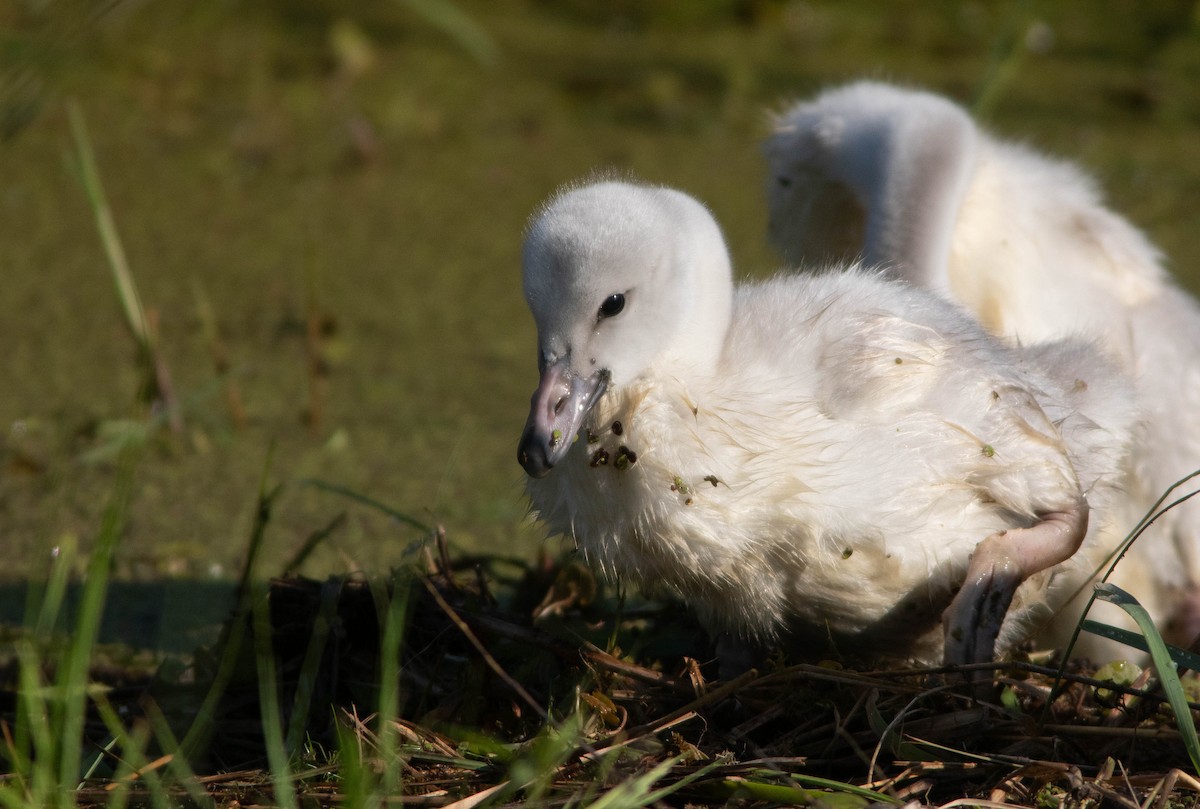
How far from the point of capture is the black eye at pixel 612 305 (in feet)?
6.02

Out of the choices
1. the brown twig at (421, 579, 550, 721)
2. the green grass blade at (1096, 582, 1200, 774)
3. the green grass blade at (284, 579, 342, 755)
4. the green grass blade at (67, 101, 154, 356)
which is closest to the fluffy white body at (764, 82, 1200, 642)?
the green grass blade at (1096, 582, 1200, 774)

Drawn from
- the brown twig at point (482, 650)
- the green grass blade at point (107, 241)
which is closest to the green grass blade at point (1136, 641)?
the brown twig at point (482, 650)

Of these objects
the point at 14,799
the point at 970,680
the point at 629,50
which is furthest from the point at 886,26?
the point at 14,799

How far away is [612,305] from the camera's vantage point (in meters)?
1.84

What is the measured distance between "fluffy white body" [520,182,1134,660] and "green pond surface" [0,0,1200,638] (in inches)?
19.8

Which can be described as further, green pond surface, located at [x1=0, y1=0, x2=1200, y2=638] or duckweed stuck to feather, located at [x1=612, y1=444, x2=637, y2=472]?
green pond surface, located at [x1=0, y1=0, x2=1200, y2=638]

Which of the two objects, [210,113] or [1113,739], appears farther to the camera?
[210,113]

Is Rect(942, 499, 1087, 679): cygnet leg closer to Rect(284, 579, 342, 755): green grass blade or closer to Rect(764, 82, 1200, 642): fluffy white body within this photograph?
Rect(764, 82, 1200, 642): fluffy white body

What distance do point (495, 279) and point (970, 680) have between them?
89.2 inches

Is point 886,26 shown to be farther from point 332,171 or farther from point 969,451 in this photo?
point 969,451

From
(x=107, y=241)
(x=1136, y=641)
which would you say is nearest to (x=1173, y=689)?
(x=1136, y=641)

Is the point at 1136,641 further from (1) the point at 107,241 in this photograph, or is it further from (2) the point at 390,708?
(1) the point at 107,241

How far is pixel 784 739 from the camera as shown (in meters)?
1.89

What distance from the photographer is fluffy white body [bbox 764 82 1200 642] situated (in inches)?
94.9
